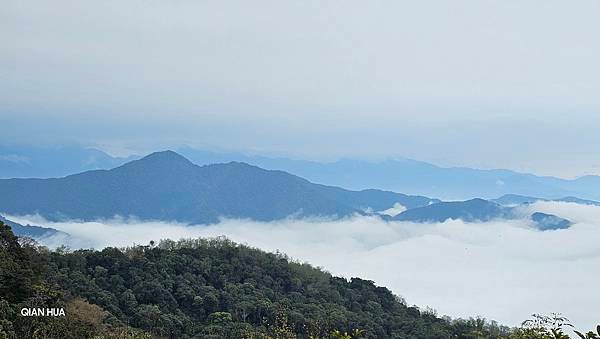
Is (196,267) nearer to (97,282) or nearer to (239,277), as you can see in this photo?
(239,277)

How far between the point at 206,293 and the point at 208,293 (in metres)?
0.20

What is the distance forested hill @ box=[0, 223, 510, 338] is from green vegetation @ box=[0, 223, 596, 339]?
82 millimetres

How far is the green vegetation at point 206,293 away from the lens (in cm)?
3309

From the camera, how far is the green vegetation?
109ft

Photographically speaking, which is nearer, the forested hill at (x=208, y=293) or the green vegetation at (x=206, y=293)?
the green vegetation at (x=206, y=293)

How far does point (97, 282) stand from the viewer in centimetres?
4347

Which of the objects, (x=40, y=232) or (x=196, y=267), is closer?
(x=196, y=267)

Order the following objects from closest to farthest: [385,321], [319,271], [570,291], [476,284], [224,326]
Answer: [224,326]
[385,321]
[319,271]
[570,291]
[476,284]

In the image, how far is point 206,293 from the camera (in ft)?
153

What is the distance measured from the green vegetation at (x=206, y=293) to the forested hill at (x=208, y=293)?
82mm

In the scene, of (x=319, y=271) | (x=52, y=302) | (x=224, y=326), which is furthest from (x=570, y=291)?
(x=52, y=302)

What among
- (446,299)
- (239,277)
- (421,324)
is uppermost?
(239,277)

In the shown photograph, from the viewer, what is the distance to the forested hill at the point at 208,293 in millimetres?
34188

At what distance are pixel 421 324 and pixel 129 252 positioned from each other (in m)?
27.2
